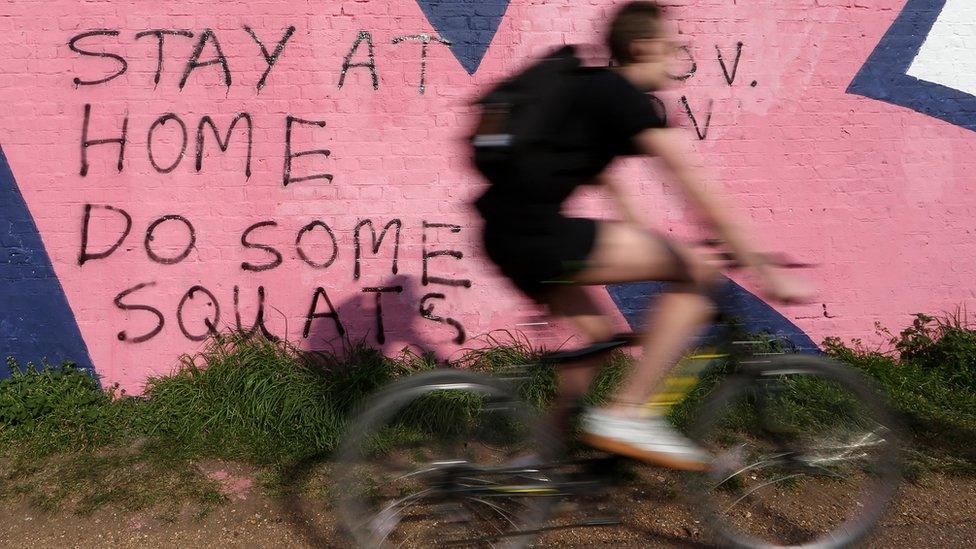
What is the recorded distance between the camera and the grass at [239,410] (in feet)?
11.9

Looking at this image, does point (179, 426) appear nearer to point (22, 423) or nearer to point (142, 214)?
point (22, 423)

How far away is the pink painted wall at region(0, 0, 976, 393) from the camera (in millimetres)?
4398

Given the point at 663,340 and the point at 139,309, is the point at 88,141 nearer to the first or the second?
the point at 139,309

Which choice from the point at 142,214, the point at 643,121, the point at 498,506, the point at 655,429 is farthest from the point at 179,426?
the point at 643,121

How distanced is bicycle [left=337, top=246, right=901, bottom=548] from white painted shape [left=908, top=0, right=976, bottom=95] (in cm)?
300

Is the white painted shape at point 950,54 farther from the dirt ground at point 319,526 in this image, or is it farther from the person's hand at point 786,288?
the person's hand at point 786,288

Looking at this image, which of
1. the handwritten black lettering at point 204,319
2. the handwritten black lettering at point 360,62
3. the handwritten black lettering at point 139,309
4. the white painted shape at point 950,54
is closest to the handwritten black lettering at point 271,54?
the handwritten black lettering at point 360,62

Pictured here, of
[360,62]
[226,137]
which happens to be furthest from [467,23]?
[226,137]

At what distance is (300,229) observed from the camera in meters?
4.53

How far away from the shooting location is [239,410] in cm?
412

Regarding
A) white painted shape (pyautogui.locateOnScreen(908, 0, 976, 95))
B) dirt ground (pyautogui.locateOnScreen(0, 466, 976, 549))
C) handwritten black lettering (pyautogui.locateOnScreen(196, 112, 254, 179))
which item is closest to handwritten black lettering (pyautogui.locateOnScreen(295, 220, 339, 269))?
handwritten black lettering (pyautogui.locateOnScreen(196, 112, 254, 179))

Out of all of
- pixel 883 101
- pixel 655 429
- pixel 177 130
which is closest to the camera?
pixel 655 429

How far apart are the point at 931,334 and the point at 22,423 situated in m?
5.49

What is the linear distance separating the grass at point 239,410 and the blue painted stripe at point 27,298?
108 millimetres
